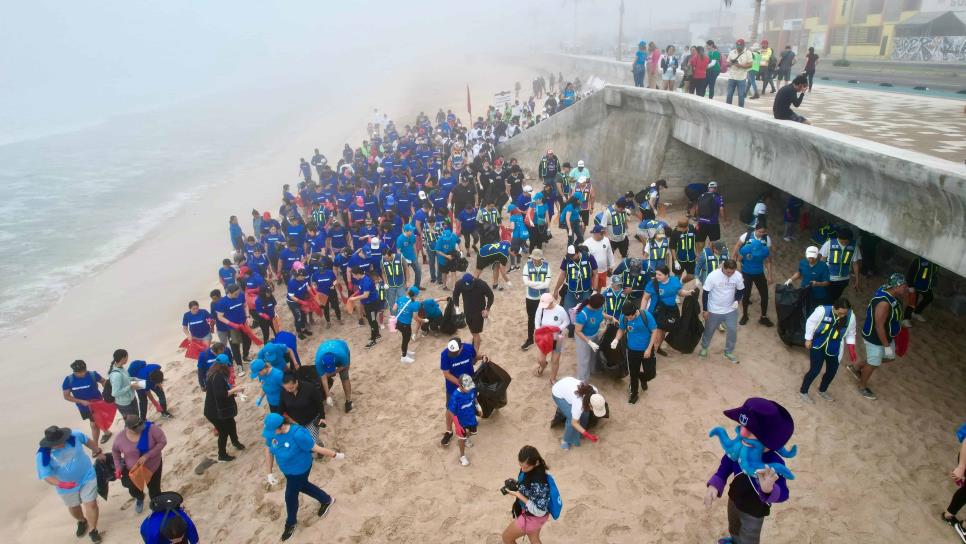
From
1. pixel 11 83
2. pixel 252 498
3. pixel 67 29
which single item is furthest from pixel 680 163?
pixel 67 29

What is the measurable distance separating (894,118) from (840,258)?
5.27m

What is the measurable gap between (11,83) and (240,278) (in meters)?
171

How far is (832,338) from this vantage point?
262 inches

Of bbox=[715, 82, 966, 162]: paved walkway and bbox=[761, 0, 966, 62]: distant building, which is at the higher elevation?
bbox=[761, 0, 966, 62]: distant building

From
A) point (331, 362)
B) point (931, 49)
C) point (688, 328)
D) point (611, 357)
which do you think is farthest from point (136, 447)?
point (931, 49)

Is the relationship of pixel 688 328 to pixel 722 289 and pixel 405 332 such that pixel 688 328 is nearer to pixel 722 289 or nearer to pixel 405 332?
pixel 722 289

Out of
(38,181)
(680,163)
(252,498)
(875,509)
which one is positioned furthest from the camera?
(38,181)

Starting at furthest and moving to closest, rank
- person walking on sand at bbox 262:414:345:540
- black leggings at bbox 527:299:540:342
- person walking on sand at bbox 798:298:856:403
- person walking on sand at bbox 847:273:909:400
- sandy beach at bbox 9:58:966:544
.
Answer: black leggings at bbox 527:299:540:342
person walking on sand at bbox 847:273:909:400
person walking on sand at bbox 798:298:856:403
sandy beach at bbox 9:58:966:544
person walking on sand at bbox 262:414:345:540

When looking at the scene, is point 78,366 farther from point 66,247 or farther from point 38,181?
point 38,181

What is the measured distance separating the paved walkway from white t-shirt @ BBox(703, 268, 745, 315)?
3.44m

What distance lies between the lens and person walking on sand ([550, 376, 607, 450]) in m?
6.01

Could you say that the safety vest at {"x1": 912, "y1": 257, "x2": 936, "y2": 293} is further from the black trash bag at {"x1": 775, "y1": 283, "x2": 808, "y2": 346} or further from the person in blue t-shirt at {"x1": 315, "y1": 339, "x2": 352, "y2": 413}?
the person in blue t-shirt at {"x1": 315, "y1": 339, "x2": 352, "y2": 413}

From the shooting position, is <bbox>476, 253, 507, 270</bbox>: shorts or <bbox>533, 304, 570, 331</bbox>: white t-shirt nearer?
<bbox>533, 304, 570, 331</bbox>: white t-shirt

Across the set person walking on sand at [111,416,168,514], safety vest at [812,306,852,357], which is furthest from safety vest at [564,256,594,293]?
person walking on sand at [111,416,168,514]
